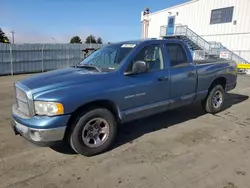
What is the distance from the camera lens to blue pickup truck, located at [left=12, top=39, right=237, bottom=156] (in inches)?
120

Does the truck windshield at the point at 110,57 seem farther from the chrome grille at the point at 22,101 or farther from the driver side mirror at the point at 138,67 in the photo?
the chrome grille at the point at 22,101

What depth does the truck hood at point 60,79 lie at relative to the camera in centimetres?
317

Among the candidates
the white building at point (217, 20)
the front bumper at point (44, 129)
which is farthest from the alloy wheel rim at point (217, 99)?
the white building at point (217, 20)

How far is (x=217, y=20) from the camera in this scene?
21.2m

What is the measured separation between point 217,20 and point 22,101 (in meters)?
22.1

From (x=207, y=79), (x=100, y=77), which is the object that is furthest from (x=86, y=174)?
(x=207, y=79)

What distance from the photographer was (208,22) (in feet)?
72.9

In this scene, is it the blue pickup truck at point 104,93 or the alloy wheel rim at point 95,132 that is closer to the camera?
the blue pickup truck at point 104,93

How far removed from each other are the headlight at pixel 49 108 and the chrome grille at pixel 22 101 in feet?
0.85

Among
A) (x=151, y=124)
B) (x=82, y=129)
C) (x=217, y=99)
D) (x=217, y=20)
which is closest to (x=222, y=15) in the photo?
(x=217, y=20)

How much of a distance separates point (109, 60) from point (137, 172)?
2.06 meters

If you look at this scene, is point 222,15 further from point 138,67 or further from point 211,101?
point 138,67

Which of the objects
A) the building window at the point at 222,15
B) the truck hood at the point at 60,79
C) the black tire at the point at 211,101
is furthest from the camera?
the building window at the point at 222,15

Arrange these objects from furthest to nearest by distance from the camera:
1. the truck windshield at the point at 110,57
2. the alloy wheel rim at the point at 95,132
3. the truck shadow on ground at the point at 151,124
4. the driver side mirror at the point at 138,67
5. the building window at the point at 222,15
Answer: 1. the building window at the point at 222,15
2. the truck shadow on ground at the point at 151,124
3. the truck windshield at the point at 110,57
4. the driver side mirror at the point at 138,67
5. the alloy wheel rim at the point at 95,132
